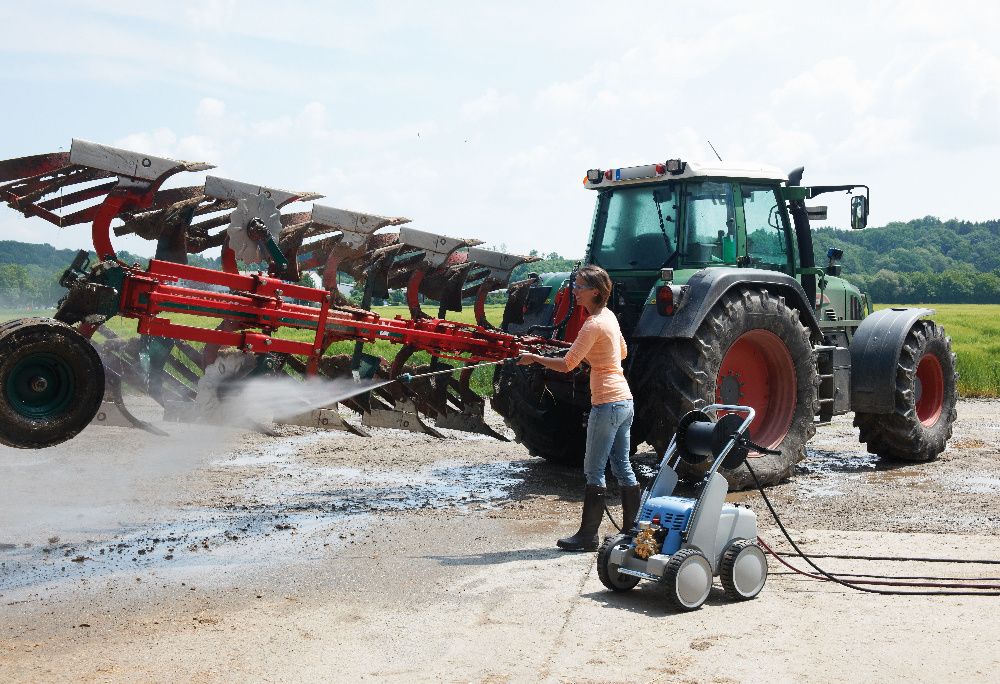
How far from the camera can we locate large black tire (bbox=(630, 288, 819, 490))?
303 inches

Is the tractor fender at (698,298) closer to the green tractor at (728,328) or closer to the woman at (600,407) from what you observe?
the green tractor at (728,328)

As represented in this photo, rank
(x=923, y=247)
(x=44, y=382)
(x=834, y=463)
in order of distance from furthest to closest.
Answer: (x=923, y=247) → (x=834, y=463) → (x=44, y=382)

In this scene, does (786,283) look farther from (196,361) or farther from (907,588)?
(196,361)

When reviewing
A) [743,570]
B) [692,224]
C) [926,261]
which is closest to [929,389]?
[692,224]

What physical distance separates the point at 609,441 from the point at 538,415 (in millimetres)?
2927

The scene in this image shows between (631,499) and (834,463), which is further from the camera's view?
(834,463)

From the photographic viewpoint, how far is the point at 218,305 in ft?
21.1

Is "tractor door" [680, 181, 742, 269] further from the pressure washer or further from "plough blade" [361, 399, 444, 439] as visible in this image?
the pressure washer

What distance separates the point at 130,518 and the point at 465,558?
8.32 feet

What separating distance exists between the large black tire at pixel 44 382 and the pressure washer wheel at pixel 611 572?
3.13 m

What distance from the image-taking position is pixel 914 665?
13.4 feet

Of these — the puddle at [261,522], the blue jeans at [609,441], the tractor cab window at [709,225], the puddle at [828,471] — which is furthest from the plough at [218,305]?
the puddle at [828,471]

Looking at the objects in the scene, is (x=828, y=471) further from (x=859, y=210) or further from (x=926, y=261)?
(x=926, y=261)

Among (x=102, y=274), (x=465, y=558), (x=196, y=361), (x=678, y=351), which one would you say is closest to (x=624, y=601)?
(x=465, y=558)
